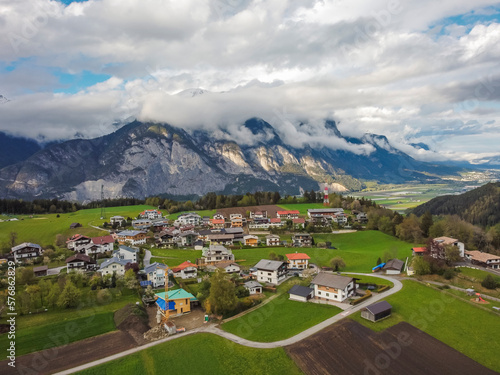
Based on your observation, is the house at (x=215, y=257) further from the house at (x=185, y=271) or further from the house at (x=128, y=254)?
the house at (x=128, y=254)

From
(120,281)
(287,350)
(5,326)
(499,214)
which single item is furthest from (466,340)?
(499,214)

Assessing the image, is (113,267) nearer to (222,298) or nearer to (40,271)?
(40,271)

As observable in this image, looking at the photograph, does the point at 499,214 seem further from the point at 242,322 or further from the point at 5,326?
the point at 5,326

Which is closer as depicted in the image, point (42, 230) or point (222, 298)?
point (222, 298)

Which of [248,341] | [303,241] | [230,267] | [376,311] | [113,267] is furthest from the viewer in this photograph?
[303,241]

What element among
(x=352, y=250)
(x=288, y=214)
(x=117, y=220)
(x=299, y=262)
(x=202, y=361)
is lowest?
(x=352, y=250)

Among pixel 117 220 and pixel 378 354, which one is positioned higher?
pixel 117 220

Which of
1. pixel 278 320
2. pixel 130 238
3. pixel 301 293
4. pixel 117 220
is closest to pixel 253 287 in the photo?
pixel 301 293
